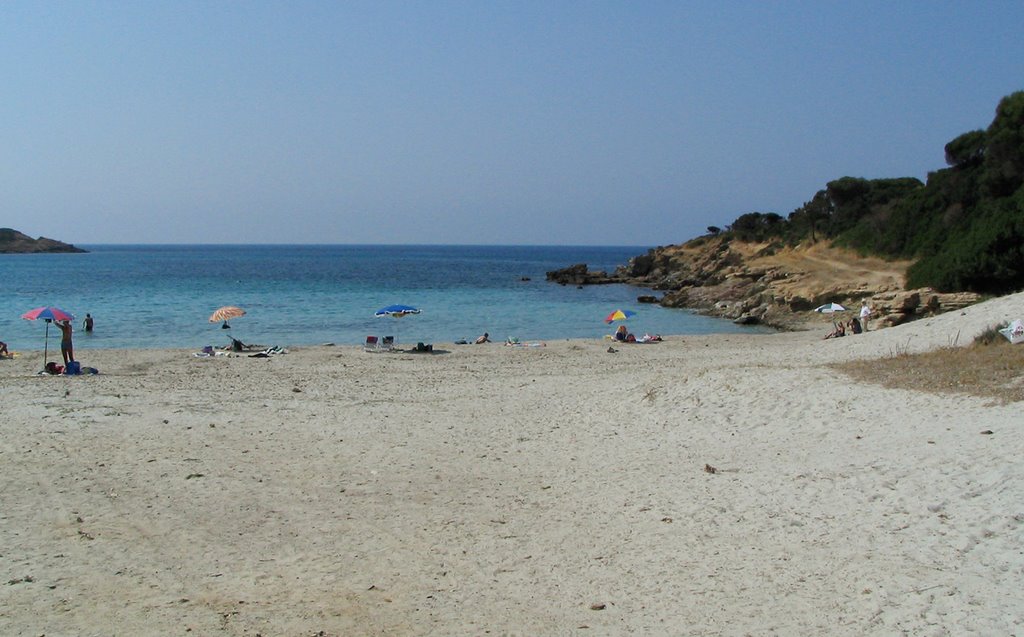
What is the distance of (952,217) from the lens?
1715 inches

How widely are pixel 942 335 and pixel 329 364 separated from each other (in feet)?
56.8

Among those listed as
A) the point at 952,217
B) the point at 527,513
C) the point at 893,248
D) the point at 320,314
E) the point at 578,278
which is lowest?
the point at 527,513

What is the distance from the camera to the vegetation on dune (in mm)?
32500

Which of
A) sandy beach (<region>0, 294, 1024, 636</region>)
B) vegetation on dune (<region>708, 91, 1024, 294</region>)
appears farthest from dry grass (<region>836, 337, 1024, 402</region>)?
vegetation on dune (<region>708, 91, 1024, 294</region>)

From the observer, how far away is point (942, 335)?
19.9 meters

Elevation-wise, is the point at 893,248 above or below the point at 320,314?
above

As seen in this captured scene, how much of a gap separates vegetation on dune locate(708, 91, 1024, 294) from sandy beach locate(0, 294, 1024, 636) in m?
21.9

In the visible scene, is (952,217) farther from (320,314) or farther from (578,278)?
(578,278)

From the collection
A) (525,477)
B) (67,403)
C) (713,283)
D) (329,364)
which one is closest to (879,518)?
(525,477)

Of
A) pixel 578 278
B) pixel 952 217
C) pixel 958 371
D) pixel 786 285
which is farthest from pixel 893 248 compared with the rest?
pixel 958 371

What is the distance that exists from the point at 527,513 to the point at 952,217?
42165mm

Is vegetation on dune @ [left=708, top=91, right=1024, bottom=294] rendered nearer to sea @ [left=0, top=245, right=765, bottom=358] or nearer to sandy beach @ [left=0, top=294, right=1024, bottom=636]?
sea @ [left=0, top=245, right=765, bottom=358]

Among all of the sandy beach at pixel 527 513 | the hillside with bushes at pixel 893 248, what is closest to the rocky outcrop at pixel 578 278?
the hillside with bushes at pixel 893 248

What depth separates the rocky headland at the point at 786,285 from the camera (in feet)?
108
